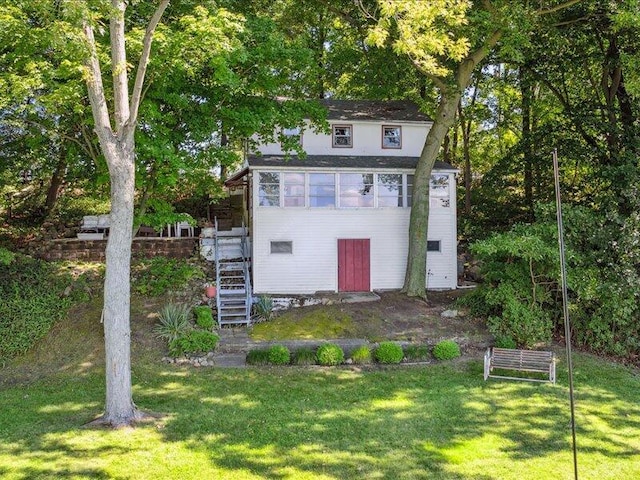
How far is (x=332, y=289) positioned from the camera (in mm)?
15852

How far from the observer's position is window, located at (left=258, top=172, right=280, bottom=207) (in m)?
15.4

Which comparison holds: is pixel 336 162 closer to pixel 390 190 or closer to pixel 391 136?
pixel 390 190

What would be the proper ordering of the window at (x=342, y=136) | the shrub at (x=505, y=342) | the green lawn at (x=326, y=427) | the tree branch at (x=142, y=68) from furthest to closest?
the window at (x=342, y=136) < the shrub at (x=505, y=342) < the tree branch at (x=142, y=68) < the green lawn at (x=326, y=427)

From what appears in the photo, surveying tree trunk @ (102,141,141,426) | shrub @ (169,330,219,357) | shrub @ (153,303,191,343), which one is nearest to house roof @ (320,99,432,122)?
shrub @ (153,303,191,343)

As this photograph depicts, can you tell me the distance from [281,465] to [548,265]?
29.7ft

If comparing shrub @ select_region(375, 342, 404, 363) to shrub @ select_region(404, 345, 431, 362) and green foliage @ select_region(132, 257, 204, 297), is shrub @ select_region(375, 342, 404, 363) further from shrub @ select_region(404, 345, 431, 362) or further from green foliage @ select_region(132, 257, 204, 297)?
green foliage @ select_region(132, 257, 204, 297)

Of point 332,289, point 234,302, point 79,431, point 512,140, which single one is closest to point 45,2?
point 79,431

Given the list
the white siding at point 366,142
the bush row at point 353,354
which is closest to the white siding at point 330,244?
the white siding at point 366,142

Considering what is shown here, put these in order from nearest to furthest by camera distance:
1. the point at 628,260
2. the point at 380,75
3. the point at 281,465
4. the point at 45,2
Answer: the point at 281,465 → the point at 45,2 → the point at 628,260 → the point at 380,75

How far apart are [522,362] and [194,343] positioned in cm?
753

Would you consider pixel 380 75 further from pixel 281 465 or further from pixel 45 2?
pixel 281 465

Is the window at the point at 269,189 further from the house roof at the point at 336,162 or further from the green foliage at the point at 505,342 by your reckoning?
the green foliage at the point at 505,342

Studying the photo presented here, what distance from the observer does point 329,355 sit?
36.8 ft

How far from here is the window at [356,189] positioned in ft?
52.2
